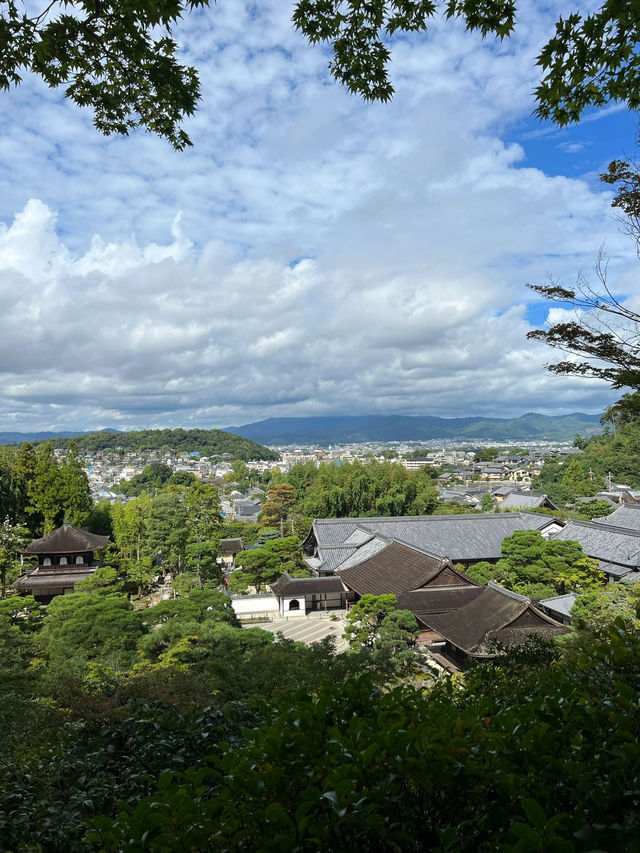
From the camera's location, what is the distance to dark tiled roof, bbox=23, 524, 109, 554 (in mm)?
23656

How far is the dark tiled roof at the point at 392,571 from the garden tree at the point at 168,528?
8714 mm

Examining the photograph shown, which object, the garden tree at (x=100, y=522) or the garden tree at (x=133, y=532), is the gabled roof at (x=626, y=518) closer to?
the garden tree at (x=133, y=532)

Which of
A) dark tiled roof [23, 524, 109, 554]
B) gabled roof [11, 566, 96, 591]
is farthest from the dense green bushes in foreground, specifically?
dark tiled roof [23, 524, 109, 554]

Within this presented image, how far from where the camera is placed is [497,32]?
358cm

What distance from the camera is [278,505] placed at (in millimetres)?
38344

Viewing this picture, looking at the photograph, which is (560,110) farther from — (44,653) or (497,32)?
(44,653)

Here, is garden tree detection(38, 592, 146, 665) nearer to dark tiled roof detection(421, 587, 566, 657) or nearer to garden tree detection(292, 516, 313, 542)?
dark tiled roof detection(421, 587, 566, 657)

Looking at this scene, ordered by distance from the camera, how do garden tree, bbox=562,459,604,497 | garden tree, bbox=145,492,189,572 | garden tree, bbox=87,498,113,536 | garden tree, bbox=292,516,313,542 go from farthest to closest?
1. garden tree, bbox=562,459,604,497
2. garden tree, bbox=292,516,313,542
3. garden tree, bbox=87,498,113,536
4. garden tree, bbox=145,492,189,572

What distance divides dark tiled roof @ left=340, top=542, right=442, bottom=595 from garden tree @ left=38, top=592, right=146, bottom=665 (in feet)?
31.9

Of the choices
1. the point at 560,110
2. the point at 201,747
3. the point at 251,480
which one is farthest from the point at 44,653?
the point at 251,480

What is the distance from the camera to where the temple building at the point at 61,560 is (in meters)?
22.9

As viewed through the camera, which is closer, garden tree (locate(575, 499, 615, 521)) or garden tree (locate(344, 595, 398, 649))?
garden tree (locate(344, 595, 398, 649))

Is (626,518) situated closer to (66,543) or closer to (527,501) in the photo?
(527,501)

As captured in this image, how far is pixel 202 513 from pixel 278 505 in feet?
45.2
